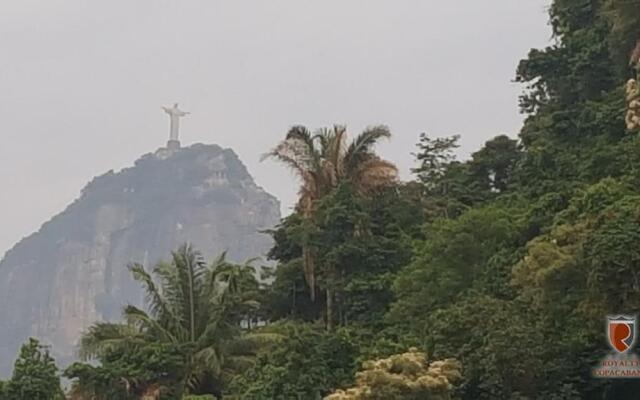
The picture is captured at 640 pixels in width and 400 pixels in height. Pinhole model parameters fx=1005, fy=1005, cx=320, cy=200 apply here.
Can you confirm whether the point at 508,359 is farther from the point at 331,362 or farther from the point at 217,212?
the point at 217,212

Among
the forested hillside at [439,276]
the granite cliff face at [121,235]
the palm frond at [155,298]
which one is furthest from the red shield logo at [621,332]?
the granite cliff face at [121,235]

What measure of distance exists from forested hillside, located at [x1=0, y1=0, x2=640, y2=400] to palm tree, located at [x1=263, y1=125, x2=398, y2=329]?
1.1 inches

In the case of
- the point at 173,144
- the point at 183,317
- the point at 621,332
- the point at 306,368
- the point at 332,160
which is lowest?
the point at 306,368

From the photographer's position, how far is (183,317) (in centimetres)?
1639

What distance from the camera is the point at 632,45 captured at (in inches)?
605

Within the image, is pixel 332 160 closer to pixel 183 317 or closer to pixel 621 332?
pixel 183 317

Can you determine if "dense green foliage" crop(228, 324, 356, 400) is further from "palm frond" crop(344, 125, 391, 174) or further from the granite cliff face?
the granite cliff face

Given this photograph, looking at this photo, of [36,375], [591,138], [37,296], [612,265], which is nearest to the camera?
[612,265]

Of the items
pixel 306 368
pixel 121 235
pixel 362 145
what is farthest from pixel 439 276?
pixel 121 235

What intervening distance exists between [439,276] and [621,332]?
12.5 ft

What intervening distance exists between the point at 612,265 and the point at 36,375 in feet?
27.4

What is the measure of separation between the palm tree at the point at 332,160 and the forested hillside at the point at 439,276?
0.03 m

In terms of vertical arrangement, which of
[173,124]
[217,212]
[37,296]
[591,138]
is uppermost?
[173,124]

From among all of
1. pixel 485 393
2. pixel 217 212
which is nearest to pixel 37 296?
pixel 217 212
